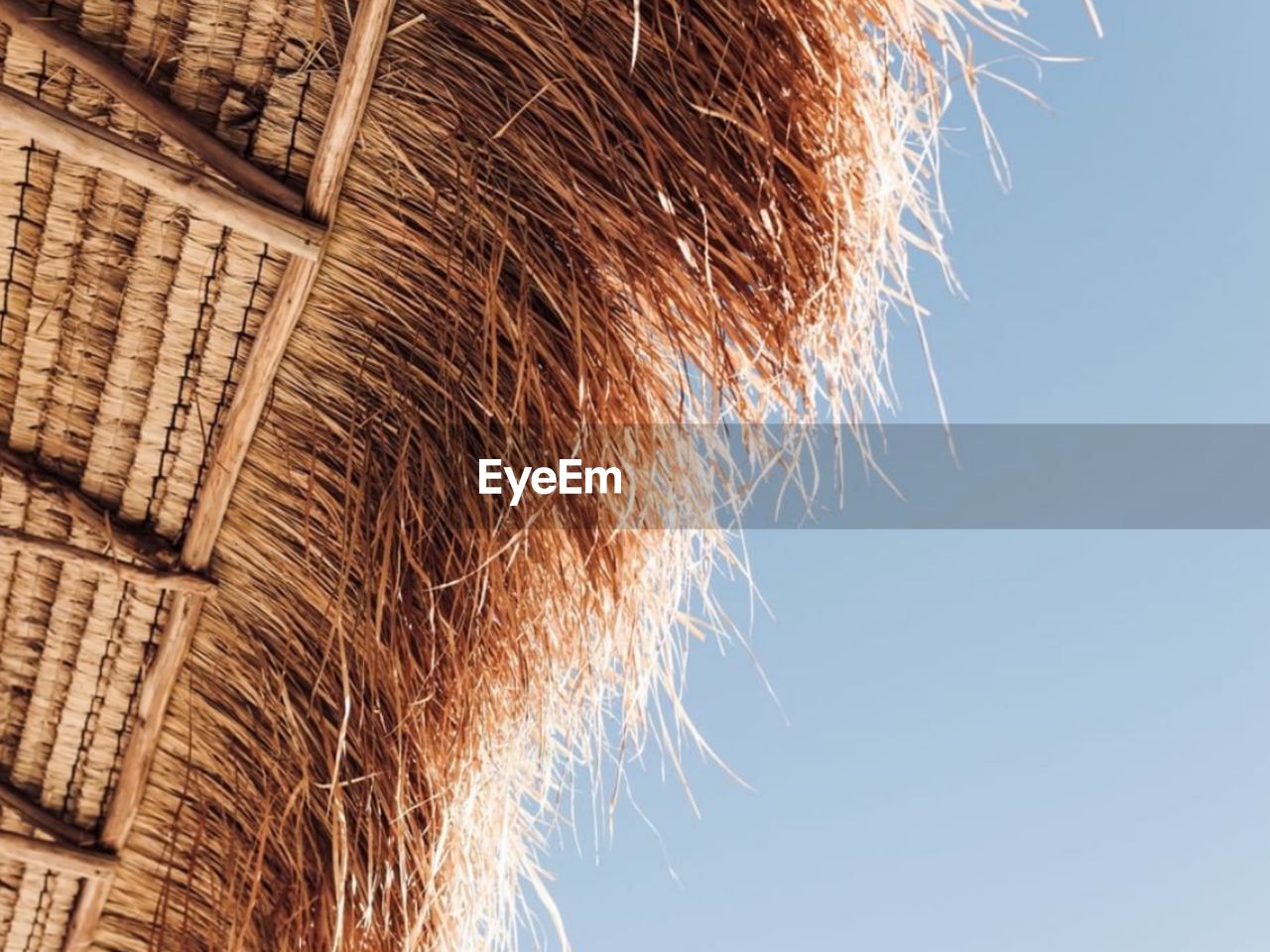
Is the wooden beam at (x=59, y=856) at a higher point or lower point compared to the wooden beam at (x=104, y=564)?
lower

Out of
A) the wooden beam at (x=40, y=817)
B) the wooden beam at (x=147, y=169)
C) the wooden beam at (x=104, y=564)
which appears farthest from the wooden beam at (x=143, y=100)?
the wooden beam at (x=40, y=817)

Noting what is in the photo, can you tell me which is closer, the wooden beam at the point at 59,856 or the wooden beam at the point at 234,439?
the wooden beam at the point at 234,439

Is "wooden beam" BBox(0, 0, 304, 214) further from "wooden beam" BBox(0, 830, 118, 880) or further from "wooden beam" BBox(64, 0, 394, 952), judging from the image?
"wooden beam" BBox(0, 830, 118, 880)

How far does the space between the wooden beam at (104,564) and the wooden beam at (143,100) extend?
0.46 meters

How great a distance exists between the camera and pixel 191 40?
4.28 feet

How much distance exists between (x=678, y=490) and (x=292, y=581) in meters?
0.45

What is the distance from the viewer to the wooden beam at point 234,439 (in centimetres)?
130

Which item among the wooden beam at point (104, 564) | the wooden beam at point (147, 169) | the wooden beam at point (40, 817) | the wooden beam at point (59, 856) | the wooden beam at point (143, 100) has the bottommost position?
the wooden beam at point (59, 856)

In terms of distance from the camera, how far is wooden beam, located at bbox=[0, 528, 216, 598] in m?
1.57

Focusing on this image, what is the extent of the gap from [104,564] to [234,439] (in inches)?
8.5

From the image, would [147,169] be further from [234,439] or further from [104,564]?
[104,564]
